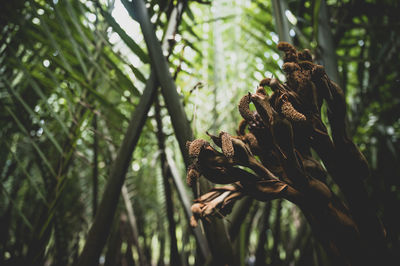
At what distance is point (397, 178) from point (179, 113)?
0.77m

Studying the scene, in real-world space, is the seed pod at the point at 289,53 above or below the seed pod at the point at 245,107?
above

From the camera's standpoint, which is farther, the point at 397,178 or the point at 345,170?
the point at 397,178

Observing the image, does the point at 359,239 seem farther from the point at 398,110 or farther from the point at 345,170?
the point at 398,110

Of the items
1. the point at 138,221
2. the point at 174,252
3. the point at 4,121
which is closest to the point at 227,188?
the point at 174,252

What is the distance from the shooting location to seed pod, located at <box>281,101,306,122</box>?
0.21 m

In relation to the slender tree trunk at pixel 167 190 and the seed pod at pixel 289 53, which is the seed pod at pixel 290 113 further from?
the slender tree trunk at pixel 167 190

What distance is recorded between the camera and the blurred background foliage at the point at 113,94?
0.45 metres

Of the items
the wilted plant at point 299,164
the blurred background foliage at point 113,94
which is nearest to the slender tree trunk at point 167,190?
the blurred background foliage at point 113,94

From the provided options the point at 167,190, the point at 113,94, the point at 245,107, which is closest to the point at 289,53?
the point at 245,107

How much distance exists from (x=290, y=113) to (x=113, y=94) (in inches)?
31.1

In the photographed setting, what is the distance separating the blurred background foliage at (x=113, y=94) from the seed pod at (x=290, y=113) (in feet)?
0.45

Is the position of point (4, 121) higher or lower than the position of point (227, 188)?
higher

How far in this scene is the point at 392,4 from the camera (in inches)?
27.5

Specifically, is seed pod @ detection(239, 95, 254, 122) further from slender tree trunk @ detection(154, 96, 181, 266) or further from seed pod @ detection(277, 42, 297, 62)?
slender tree trunk @ detection(154, 96, 181, 266)
